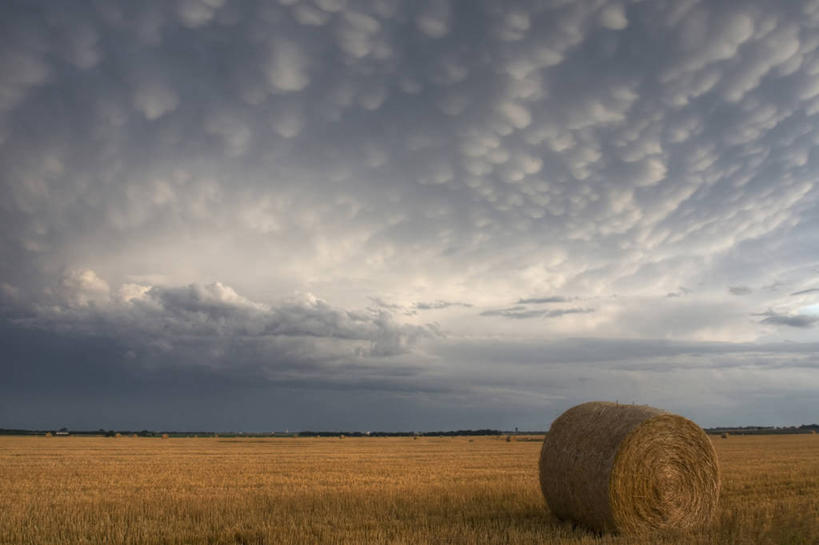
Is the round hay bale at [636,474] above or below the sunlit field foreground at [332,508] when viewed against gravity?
above

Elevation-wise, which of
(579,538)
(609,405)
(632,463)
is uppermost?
(609,405)

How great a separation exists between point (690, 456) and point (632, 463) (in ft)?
4.56

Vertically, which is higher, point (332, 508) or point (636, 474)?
point (636, 474)

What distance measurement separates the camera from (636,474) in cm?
1070

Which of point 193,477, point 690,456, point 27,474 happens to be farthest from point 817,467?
point 27,474

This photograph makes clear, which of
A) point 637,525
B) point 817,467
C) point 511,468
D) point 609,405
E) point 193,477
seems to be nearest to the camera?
point 637,525

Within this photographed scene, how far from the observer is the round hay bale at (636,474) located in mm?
10492

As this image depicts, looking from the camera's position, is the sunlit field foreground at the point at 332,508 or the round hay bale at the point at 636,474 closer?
the sunlit field foreground at the point at 332,508

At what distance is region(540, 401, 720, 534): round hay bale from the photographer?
10.5 m

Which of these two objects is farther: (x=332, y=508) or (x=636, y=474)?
(x=332, y=508)

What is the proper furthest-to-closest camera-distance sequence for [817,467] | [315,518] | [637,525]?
[817,467] < [315,518] < [637,525]

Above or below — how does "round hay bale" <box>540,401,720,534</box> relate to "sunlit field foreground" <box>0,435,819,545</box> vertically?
above

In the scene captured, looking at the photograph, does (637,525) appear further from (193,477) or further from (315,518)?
(193,477)

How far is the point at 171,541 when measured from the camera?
9453 mm
